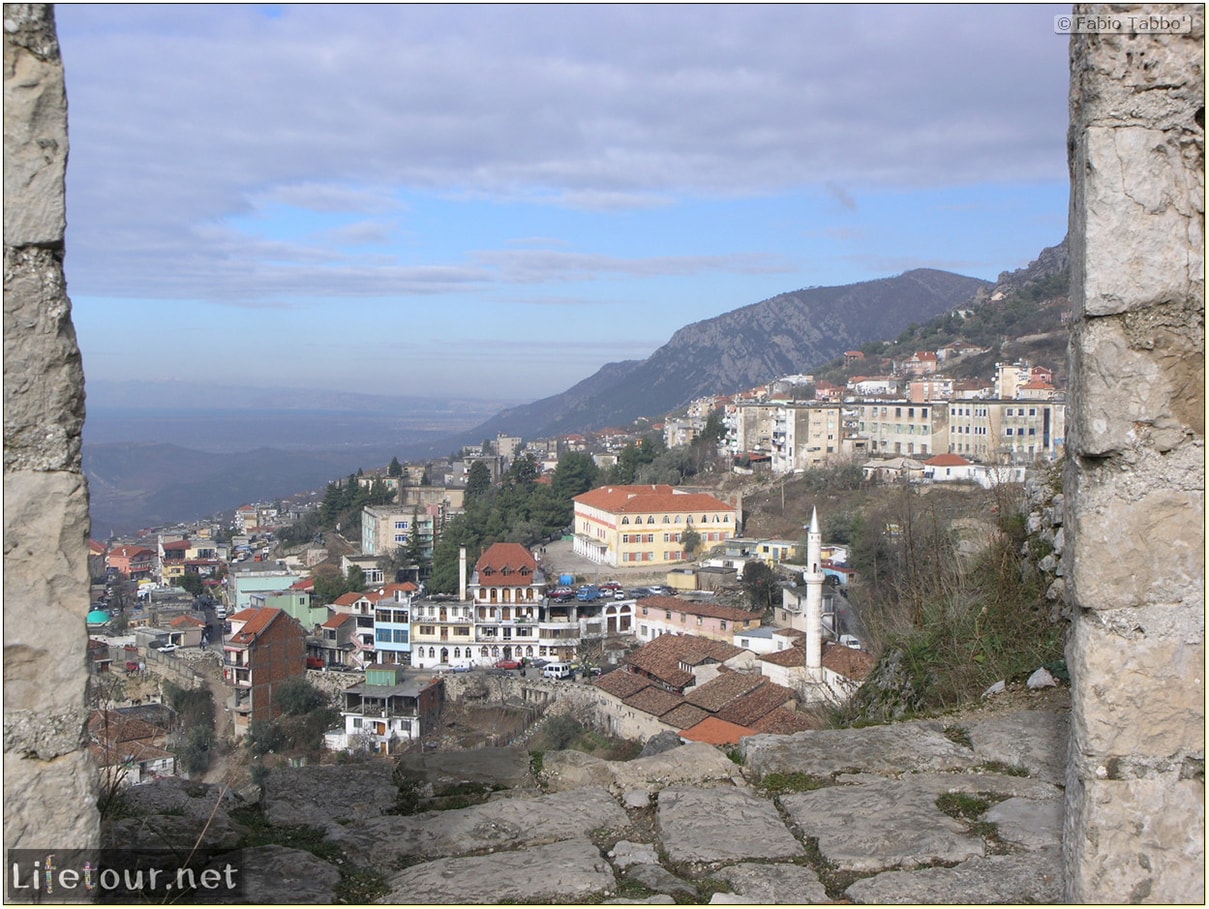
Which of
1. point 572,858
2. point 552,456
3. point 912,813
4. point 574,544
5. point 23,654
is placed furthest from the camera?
Result: point 552,456

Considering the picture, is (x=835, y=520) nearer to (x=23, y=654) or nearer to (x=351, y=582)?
(x=351, y=582)

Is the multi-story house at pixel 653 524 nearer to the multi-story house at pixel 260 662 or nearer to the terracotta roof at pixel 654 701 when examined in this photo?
the multi-story house at pixel 260 662

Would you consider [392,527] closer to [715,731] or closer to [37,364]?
[715,731]

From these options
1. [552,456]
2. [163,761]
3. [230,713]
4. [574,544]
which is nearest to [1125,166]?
[163,761]

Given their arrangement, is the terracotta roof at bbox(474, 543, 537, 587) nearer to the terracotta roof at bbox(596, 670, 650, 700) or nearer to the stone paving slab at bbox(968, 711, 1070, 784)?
the terracotta roof at bbox(596, 670, 650, 700)

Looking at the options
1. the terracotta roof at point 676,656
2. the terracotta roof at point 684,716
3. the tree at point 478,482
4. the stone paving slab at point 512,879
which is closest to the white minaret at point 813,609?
the terracotta roof at point 676,656

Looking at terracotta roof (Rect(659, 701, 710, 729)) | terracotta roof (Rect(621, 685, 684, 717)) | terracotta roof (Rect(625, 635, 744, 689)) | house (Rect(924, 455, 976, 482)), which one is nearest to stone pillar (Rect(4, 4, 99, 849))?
terracotta roof (Rect(659, 701, 710, 729))
